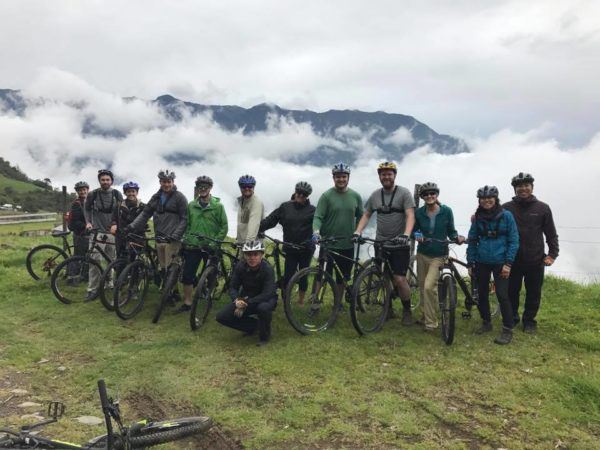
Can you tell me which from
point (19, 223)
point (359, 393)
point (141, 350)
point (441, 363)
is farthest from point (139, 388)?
point (19, 223)

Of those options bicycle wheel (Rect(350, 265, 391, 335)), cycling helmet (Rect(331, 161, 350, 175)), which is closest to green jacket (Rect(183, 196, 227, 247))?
cycling helmet (Rect(331, 161, 350, 175))

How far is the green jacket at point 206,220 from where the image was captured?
29.3 feet

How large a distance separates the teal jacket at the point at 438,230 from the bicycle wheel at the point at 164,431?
16.4 feet


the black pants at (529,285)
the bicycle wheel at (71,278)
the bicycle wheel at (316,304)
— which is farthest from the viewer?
the bicycle wheel at (71,278)

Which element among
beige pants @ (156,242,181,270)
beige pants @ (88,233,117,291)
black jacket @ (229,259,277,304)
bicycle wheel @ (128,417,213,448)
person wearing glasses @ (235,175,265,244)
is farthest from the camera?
beige pants @ (88,233,117,291)

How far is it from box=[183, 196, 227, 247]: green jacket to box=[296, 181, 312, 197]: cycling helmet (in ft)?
5.56

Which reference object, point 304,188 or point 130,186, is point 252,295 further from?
point 130,186

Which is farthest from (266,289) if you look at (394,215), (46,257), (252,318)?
(46,257)

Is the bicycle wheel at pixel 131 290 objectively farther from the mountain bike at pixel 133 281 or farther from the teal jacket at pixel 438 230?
the teal jacket at pixel 438 230

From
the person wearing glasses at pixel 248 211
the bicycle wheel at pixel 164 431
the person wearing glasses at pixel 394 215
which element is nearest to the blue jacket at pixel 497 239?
the person wearing glasses at pixel 394 215

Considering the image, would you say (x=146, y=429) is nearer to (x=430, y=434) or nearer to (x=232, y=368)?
(x=232, y=368)

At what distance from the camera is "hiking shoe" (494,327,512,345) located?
7.41m

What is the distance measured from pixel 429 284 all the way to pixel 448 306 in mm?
519

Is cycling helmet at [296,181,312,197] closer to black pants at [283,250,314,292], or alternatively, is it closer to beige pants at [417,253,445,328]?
black pants at [283,250,314,292]
